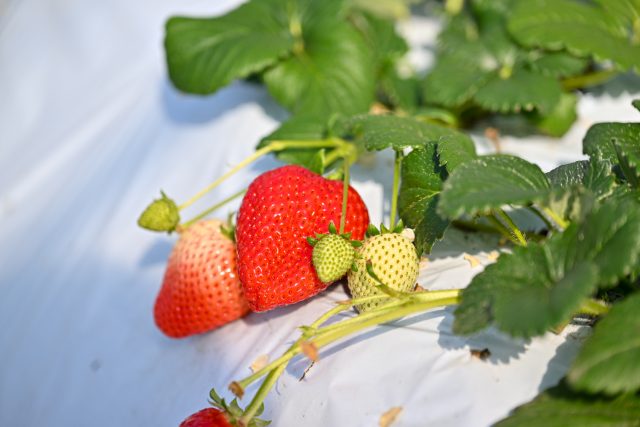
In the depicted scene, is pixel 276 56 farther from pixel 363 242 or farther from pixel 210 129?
pixel 363 242

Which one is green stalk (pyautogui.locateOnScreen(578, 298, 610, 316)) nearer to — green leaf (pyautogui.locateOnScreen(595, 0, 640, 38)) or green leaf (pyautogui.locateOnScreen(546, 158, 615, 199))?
green leaf (pyautogui.locateOnScreen(546, 158, 615, 199))

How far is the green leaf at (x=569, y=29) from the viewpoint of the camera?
30.7 inches

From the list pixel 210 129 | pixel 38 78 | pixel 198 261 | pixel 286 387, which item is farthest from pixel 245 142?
pixel 38 78

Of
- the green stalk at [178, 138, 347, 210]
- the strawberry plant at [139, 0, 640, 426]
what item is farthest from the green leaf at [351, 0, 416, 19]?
the green stalk at [178, 138, 347, 210]

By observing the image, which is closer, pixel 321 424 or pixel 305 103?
pixel 321 424

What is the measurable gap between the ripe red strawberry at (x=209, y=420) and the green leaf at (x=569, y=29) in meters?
0.55

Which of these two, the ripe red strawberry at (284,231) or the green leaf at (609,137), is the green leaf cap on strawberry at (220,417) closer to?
the ripe red strawberry at (284,231)

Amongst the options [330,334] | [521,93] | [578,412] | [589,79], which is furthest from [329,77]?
[578,412]

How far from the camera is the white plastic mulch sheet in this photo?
529 mm

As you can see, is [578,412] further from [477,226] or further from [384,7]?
[384,7]

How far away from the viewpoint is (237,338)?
0.66 metres

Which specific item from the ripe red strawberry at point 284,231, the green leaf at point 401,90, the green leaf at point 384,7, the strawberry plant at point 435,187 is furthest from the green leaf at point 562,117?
the ripe red strawberry at point 284,231

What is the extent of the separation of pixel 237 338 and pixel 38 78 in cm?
82

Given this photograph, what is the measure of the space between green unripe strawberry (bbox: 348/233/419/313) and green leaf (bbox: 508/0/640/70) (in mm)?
360
